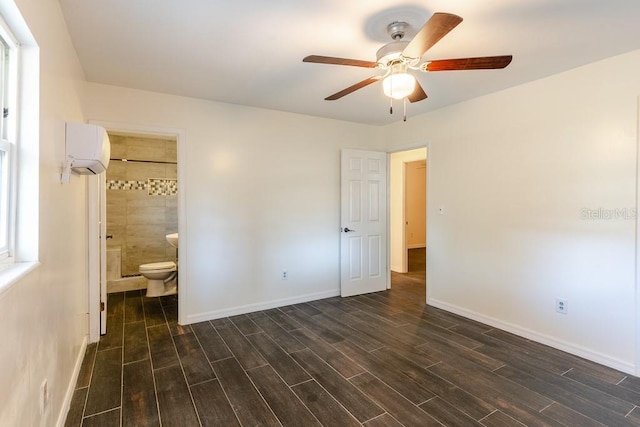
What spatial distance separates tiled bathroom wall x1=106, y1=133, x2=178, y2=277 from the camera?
4.70m

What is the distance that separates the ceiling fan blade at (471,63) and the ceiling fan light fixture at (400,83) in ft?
0.40

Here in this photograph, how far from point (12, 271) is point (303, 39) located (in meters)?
2.02

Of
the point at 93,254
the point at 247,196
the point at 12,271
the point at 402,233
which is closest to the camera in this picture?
the point at 12,271

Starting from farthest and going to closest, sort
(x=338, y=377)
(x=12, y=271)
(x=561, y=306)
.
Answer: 1. (x=561, y=306)
2. (x=338, y=377)
3. (x=12, y=271)

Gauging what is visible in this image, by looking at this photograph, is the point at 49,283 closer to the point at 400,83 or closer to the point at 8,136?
the point at 8,136

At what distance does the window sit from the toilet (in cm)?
303

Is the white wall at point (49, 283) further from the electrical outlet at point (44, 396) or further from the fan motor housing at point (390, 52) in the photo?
the fan motor housing at point (390, 52)

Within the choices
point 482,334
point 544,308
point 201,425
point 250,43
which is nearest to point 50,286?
point 201,425

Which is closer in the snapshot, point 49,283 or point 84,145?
point 49,283

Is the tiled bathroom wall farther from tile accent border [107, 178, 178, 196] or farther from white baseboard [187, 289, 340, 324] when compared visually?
white baseboard [187, 289, 340, 324]

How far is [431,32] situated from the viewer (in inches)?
61.1

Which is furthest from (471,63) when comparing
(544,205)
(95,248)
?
(95,248)

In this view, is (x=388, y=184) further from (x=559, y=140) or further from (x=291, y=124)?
(x=559, y=140)

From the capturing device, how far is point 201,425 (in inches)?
73.5
